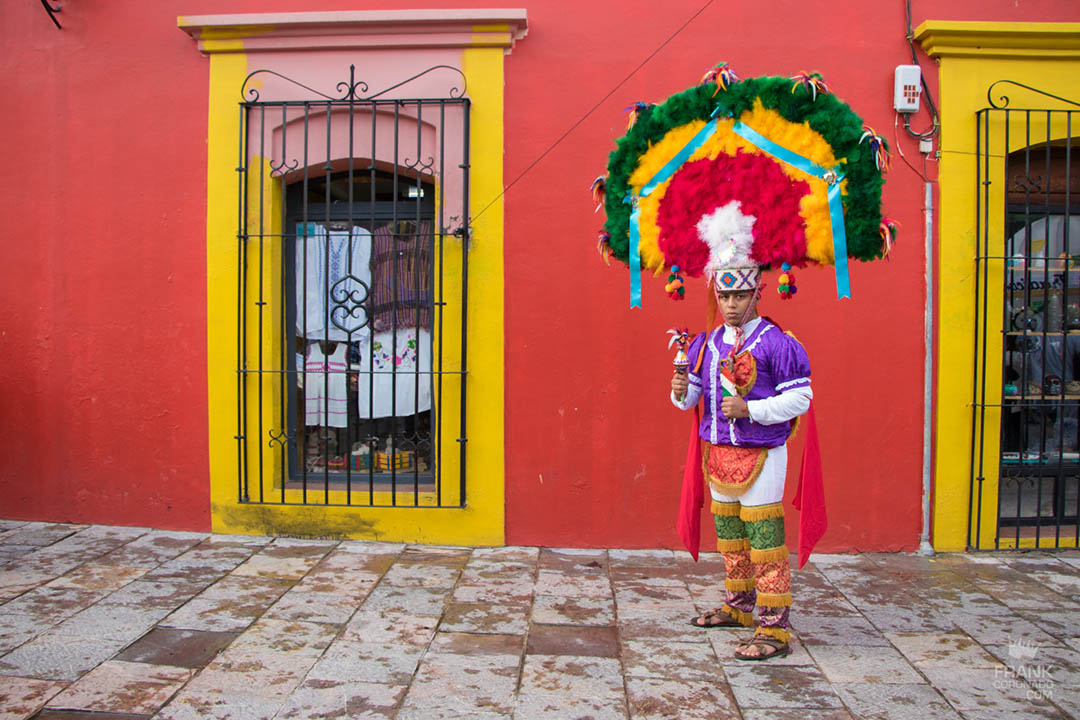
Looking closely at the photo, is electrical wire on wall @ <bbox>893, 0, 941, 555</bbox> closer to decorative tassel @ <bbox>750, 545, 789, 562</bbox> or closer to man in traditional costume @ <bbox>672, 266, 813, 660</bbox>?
man in traditional costume @ <bbox>672, 266, 813, 660</bbox>

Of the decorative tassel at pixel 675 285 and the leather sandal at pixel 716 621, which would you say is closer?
the decorative tassel at pixel 675 285

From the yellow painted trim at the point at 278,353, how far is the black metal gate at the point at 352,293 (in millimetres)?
39

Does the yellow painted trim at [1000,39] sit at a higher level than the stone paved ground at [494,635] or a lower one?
higher

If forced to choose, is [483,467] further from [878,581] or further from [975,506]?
[975,506]

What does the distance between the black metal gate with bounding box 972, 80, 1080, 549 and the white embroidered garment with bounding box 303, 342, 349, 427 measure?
3985mm

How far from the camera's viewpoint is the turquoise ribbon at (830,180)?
3334 millimetres

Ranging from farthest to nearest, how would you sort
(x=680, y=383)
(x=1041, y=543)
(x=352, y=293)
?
(x=352, y=293) < (x=1041, y=543) < (x=680, y=383)

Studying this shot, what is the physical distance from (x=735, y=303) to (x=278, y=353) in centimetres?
329

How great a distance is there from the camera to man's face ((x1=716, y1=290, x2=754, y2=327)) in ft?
11.5

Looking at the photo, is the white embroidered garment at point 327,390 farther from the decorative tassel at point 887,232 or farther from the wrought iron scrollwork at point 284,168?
the decorative tassel at point 887,232

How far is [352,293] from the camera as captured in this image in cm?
536

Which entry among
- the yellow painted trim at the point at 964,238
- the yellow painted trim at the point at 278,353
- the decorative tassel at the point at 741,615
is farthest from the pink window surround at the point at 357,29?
the decorative tassel at the point at 741,615

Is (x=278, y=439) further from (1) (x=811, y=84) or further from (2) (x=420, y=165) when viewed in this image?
(1) (x=811, y=84)

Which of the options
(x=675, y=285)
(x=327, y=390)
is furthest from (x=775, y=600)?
(x=327, y=390)
